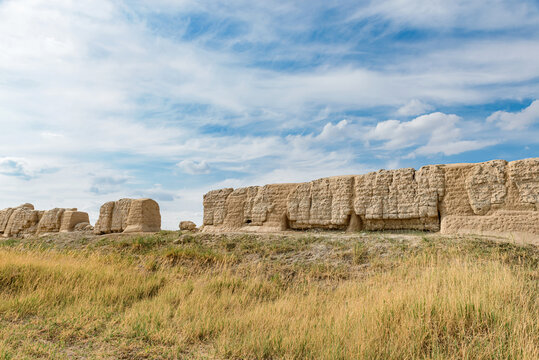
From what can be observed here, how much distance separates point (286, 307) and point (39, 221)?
25.2 m

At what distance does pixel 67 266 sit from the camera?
7863mm

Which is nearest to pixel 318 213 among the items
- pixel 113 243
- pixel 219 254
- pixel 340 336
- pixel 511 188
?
pixel 219 254

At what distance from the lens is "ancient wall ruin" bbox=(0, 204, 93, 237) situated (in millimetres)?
23500

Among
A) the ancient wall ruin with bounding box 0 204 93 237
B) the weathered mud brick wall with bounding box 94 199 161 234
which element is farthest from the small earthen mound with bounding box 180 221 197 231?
the ancient wall ruin with bounding box 0 204 93 237

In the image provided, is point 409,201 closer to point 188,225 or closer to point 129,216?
point 188,225

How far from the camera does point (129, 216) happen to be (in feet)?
63.7

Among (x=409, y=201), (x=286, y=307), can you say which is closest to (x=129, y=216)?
(x=409, y=201)

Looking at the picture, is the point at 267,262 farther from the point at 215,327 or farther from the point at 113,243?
the point at 113,243

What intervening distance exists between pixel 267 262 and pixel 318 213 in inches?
206

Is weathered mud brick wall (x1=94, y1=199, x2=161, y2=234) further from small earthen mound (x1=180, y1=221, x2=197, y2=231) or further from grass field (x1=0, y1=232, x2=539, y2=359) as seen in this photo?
grass field (x1=0, y1=232, x2=539, y2=359)

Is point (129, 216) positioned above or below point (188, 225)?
above

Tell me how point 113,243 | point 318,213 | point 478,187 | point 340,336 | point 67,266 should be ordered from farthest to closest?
point 318,213, point 113,243, point 478,187, point 67,266, point 340,336

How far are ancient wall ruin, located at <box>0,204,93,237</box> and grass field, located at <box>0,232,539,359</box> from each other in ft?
52.3

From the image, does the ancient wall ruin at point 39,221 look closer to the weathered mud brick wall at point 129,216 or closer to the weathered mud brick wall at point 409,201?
the weathered mud brick wall at point 129,216
